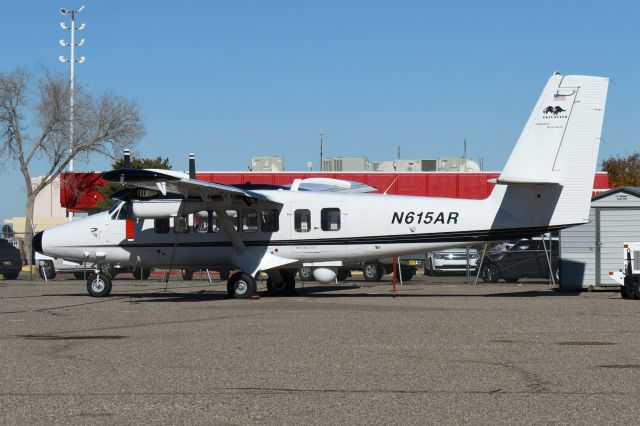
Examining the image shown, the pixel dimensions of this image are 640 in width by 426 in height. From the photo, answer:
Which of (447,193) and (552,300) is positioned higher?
(447,193)

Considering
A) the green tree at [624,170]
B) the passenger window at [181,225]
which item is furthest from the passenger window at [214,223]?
the green tree at [624,170]

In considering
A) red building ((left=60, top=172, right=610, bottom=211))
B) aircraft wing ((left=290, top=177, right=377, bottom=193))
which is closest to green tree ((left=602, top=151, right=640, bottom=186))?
red building ((left=60, top=172, right=610, bottom=211))

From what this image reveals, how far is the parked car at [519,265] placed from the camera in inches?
1353

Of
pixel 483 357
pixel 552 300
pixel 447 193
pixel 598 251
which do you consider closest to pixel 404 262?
pixel 598 251

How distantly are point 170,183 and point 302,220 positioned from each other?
404 centimetres

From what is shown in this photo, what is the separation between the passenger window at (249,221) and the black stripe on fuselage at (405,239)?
1.11 ft

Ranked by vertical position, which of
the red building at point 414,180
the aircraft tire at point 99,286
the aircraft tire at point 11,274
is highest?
the red building at point 414,180

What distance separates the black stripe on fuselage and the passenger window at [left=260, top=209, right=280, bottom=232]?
35 cm

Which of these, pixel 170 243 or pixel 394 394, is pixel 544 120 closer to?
pixel 170 243

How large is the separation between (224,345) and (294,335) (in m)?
1.65

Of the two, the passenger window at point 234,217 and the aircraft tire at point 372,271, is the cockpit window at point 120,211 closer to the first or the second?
the passenger window at point 234,217

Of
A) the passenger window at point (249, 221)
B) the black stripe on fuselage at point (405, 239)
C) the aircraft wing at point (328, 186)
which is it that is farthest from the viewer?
the aircraft wing at point (328, 186)

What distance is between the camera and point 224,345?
1388 centimetres

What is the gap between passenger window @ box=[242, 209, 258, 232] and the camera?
83.4 ft
